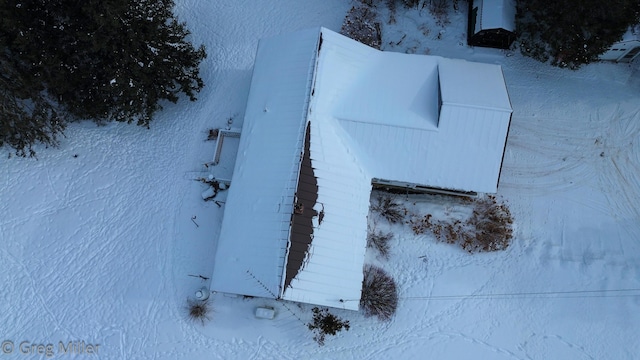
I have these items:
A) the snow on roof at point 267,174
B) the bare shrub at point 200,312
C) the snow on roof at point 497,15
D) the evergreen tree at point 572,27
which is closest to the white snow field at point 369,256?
the bare shrub at point 200,312

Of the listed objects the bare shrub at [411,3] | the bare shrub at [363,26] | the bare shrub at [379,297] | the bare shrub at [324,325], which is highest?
the bare shrub at [411,3]


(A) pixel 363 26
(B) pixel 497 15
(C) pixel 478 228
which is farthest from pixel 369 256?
(B) pixel 497 15

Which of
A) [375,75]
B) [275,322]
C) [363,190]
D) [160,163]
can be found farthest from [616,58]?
[160,163]

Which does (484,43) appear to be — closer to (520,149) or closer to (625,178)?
(520,149)

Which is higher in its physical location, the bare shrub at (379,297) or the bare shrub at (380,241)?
the bare shrub at (380,241)

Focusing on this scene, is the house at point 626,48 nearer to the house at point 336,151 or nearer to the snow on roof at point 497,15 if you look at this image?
the snow on roof at point 497,15

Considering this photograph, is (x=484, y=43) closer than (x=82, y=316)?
No
